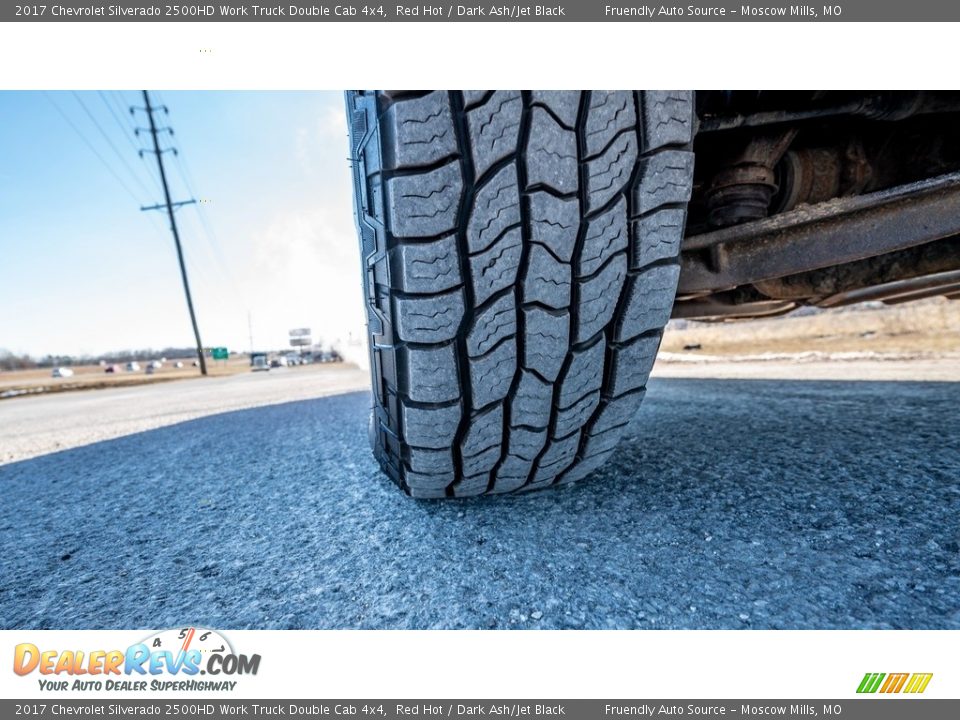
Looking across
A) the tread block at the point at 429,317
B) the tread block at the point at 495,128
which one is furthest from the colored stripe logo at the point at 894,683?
the tread block at the point at 495,128

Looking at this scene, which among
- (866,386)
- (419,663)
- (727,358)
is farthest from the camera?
(727,358)

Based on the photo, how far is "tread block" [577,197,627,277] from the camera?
621 millimetres

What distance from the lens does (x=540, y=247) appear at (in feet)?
1.99

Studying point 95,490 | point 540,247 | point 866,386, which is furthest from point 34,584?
point 866,386

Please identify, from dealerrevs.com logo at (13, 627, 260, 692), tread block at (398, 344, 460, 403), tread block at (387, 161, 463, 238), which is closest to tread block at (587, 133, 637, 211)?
tread block at (387, 161, 463, 238)

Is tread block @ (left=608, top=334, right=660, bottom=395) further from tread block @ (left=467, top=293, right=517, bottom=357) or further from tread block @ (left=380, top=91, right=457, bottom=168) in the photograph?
tread block @ (left=380, top=91, right=457, bottom=168)

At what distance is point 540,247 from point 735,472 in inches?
29.2

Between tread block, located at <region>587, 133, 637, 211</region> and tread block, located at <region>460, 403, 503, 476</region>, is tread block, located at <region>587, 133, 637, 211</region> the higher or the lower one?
the higher one

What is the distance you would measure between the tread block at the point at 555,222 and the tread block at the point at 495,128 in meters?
0.08

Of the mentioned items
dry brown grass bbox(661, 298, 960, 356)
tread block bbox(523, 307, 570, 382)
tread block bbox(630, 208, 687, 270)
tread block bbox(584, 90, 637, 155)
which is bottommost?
dry brown grass bbox(661, 298, 960, 356)

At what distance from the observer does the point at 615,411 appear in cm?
79

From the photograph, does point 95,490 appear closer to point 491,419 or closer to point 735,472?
point 491,419

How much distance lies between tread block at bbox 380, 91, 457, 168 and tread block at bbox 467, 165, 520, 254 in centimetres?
8

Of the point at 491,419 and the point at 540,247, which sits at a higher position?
the point at 540,247
